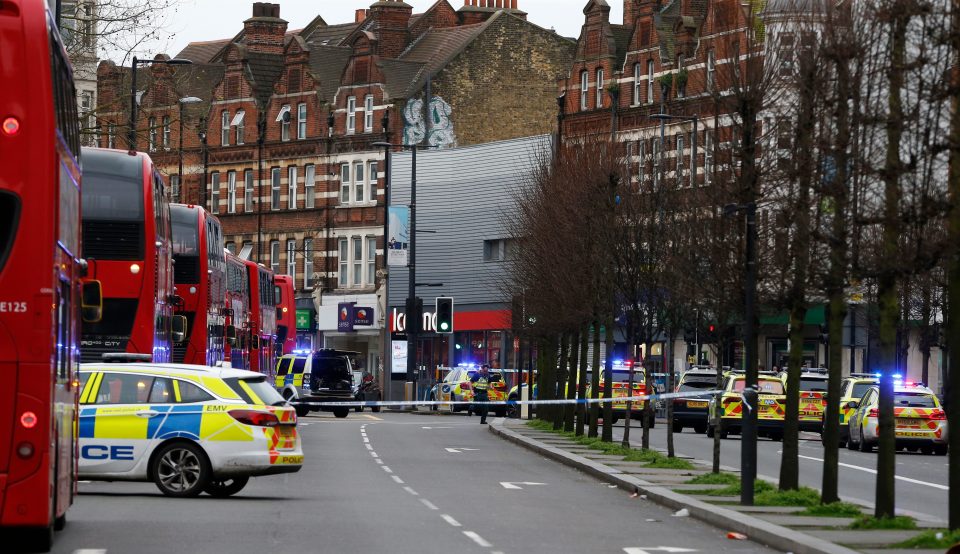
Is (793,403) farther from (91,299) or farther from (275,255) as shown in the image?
(275,255)

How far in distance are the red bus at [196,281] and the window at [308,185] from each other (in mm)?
52215

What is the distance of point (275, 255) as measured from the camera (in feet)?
317

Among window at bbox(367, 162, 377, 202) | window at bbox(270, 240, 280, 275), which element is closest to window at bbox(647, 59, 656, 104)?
Answer: window at bbox(367, 162, 377, 202)

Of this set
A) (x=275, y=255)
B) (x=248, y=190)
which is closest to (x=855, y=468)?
(x=275, y=255)

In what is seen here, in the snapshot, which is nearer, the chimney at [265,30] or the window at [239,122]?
the window at [239,122]

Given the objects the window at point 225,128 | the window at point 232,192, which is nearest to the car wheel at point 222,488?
the window at point 232,192

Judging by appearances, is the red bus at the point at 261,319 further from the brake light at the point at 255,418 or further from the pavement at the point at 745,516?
the brake light at the point at 255,418

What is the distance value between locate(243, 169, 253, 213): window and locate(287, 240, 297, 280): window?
3.33m

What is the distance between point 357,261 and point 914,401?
5278 cm

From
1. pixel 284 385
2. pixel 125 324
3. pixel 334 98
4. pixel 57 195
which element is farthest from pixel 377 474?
pixel 334 98

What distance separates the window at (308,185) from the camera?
3743 inches

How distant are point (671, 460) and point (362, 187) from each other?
6146cm

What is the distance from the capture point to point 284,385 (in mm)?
66125

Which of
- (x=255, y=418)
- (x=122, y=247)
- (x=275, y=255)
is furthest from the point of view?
(x=275, y=255)
